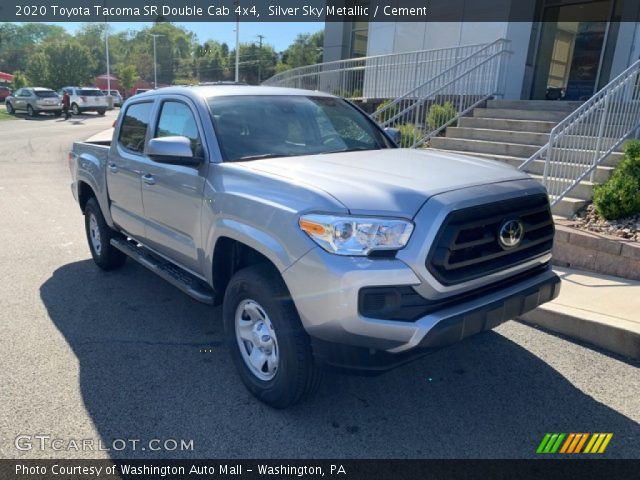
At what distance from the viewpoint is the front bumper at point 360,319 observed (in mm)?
2539

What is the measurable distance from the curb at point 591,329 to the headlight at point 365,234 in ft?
7.44

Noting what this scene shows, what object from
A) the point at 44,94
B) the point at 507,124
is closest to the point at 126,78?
the point at 44,94

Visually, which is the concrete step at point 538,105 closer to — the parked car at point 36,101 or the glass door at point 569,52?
the glass door at point 569,52

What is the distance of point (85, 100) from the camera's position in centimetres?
3341

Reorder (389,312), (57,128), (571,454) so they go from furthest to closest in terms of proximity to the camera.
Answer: (57,128) → (571,454) → (389,312)

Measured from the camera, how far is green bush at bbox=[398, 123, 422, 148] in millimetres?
9820

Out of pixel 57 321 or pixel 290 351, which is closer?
pixel 290 351

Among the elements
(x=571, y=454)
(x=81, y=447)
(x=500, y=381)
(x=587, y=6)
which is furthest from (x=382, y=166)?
(x=587, y=6)

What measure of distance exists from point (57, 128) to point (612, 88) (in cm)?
2538

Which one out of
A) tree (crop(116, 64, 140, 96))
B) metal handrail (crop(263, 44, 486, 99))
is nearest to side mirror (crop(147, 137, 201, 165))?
metal handrail (crop(263, 44, 486, 99))

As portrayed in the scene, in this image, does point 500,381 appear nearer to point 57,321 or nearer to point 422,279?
point 422,279

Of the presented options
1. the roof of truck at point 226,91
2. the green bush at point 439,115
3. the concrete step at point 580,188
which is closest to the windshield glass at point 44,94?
the green bush at point 439,115

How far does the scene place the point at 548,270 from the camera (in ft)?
11.0

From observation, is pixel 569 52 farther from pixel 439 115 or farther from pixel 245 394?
pixel 245 394
